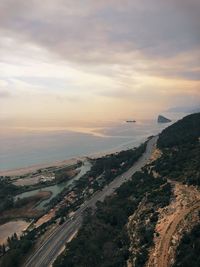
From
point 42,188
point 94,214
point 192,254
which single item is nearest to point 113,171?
point 42,188

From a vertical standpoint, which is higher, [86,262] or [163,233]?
[163,233]

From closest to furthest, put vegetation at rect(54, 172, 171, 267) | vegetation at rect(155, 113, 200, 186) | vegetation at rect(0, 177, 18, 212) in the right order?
vegetation at rect(54, 172, 171, 267) < vegetation at rect(155, 113, 200, 186) < vegetation at rect(0, 177, 18, 212)

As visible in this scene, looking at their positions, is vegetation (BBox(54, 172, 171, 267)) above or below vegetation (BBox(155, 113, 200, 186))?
below

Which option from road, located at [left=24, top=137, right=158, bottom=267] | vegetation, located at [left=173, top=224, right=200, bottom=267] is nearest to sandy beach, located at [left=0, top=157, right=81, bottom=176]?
road, located at [left=24, top=137, right=158, bottom=267]

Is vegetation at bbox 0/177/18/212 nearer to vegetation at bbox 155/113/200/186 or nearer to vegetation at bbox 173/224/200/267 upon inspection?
vegetation at bbox 155/113/200/186

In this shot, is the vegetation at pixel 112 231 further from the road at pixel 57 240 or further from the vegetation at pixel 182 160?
the vegetation at pixel 182 160

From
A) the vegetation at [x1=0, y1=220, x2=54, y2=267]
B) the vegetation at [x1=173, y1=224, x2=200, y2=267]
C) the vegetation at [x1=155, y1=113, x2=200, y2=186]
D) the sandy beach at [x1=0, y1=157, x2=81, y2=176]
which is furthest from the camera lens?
the sandy beach at [x1=0, y1=157, x2=81, y2=176]

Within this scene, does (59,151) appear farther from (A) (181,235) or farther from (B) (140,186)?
(A) (181,235)
